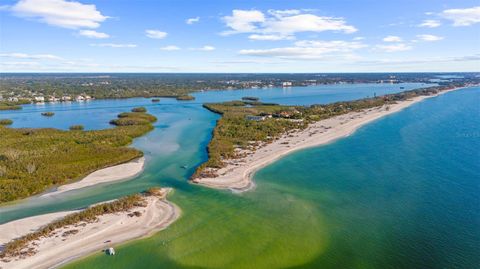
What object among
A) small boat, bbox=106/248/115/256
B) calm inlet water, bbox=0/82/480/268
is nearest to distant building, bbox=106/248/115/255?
small boat, bbox=106/248/115/256

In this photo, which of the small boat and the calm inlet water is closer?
the calm inlet water

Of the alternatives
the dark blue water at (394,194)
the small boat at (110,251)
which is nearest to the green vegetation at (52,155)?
the small boat at (110,251)

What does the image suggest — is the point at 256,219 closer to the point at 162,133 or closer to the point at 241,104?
the point at 162,133

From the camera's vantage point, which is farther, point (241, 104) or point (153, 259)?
point (241, 104)

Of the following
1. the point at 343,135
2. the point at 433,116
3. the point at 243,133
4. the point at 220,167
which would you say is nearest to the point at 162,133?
the point at 243,133

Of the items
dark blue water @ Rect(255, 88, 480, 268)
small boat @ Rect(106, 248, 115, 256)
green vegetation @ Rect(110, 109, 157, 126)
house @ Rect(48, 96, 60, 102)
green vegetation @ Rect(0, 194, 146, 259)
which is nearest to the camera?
dark blue water @ Rect(255, 88, 480, 268)

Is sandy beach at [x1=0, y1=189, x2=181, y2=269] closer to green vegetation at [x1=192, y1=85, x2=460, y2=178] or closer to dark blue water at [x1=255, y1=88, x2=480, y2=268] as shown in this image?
green vegetation at [x1=192, y1=85, x2=460, y2=178]

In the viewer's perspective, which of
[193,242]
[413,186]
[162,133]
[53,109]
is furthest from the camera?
[53,109]
